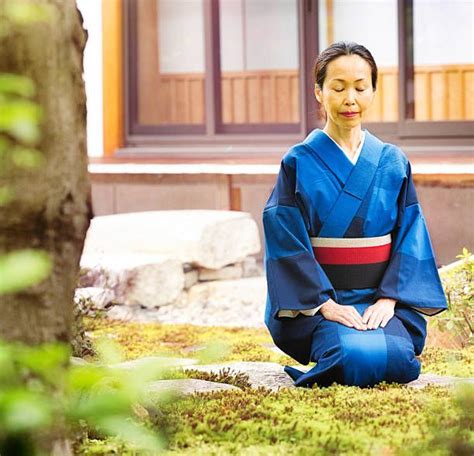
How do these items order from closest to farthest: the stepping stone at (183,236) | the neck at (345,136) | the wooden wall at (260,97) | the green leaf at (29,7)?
1. the green leaf at (29,7)
2. the neck at (345,136)
3. the stepping stone at (183,236)
4. the wooden wall at (260,97)

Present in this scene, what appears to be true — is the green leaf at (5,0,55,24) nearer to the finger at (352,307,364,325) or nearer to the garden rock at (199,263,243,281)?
the finger at (352,307,364,325)

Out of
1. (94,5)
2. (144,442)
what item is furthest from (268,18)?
(144,442)

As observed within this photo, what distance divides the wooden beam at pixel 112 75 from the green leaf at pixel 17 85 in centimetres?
914

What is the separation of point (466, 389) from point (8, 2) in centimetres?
94

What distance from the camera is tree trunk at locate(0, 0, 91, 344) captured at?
187cm

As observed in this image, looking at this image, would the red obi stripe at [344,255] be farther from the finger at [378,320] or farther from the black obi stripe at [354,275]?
the finger at [378,320]

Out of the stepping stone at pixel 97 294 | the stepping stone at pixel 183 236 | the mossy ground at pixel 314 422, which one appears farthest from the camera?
the stepping stone at pixel 183 236

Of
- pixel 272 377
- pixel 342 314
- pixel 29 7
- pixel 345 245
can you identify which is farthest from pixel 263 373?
pixel 29 7

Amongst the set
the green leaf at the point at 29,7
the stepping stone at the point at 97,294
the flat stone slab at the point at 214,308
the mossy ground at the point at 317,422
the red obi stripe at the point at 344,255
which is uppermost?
the green leaf at the point at 29,7

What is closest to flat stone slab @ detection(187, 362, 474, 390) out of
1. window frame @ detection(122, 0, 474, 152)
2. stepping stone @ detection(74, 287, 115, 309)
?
stepping stone @ detection(74, 287, 115, 309)

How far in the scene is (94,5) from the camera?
1079 cm

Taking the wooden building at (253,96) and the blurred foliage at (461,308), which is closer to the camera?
the blurred foliage at (461,308)

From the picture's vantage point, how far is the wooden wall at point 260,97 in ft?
34.0

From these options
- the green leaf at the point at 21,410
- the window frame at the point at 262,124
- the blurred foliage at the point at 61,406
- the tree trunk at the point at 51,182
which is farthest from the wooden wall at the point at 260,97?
the green leaf at the point at 21,410
